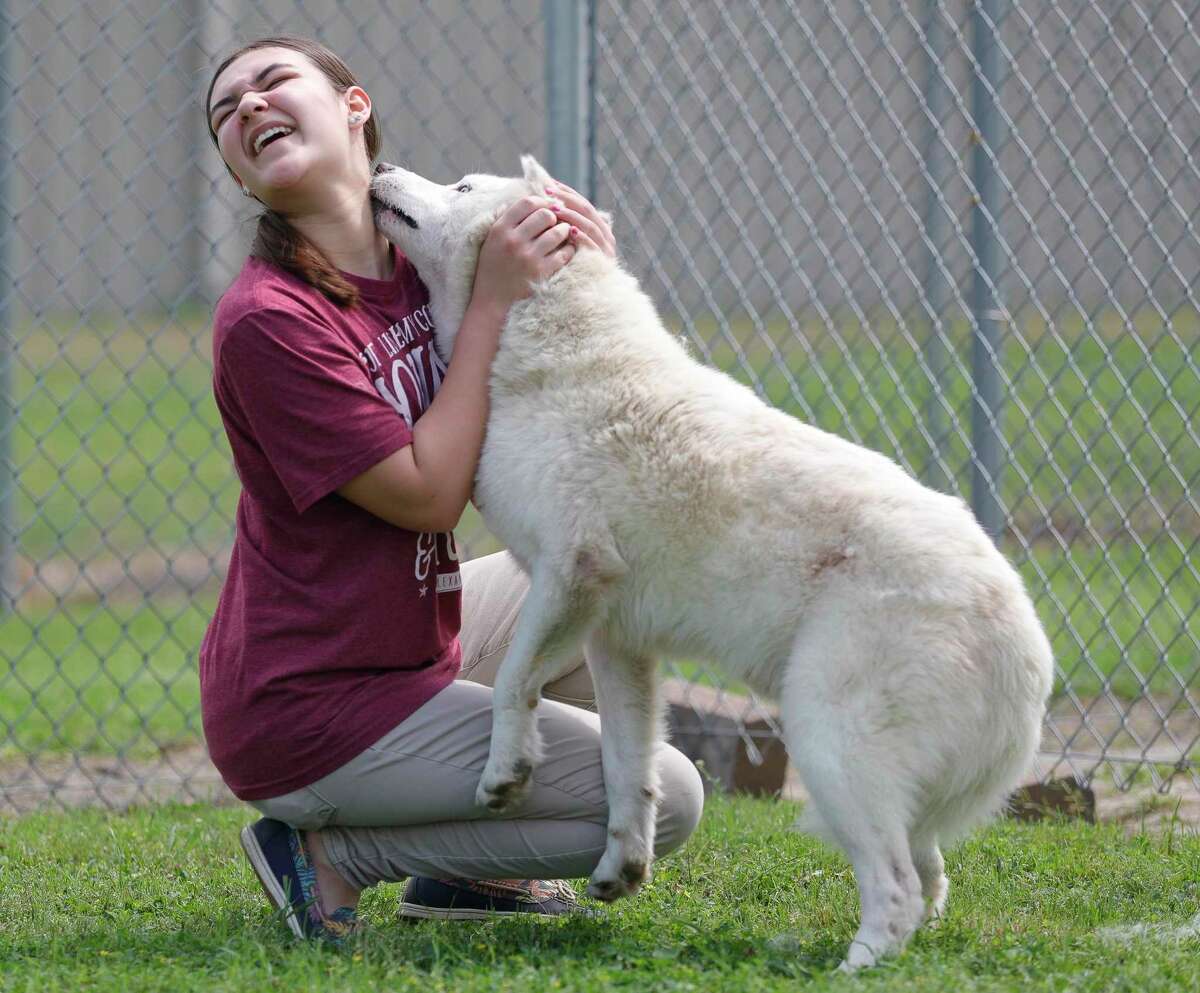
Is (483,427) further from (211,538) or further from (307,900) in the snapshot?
(211,538)

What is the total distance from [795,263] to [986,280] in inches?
22.8

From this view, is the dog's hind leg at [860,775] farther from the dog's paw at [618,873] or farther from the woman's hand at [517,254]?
the woman's hand at [517,254]

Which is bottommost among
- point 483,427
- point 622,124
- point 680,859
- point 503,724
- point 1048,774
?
point 1048,774

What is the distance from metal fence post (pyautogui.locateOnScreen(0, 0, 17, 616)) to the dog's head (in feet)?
7.04

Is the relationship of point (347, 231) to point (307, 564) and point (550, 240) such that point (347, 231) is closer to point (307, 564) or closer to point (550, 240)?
point (550, 240)

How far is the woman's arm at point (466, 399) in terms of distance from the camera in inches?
106

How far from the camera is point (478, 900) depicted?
304cm

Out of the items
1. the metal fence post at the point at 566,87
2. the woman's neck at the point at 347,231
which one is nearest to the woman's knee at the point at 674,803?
the woman's neck at the point at 347,231

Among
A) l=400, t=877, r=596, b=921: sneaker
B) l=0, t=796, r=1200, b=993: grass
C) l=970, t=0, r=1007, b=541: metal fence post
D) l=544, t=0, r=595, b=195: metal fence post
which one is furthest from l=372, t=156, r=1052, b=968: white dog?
l=970, t=0, r=1007, b=541: metal fence post

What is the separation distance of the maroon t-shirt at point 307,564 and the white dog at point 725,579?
0.69 feet

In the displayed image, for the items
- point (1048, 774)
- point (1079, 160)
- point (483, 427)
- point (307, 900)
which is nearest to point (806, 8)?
point (1079, 160)

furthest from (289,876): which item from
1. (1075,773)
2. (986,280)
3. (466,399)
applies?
(986,280)

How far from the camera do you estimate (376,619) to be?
8.98 feet

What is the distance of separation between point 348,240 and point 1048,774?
7.99 feet
